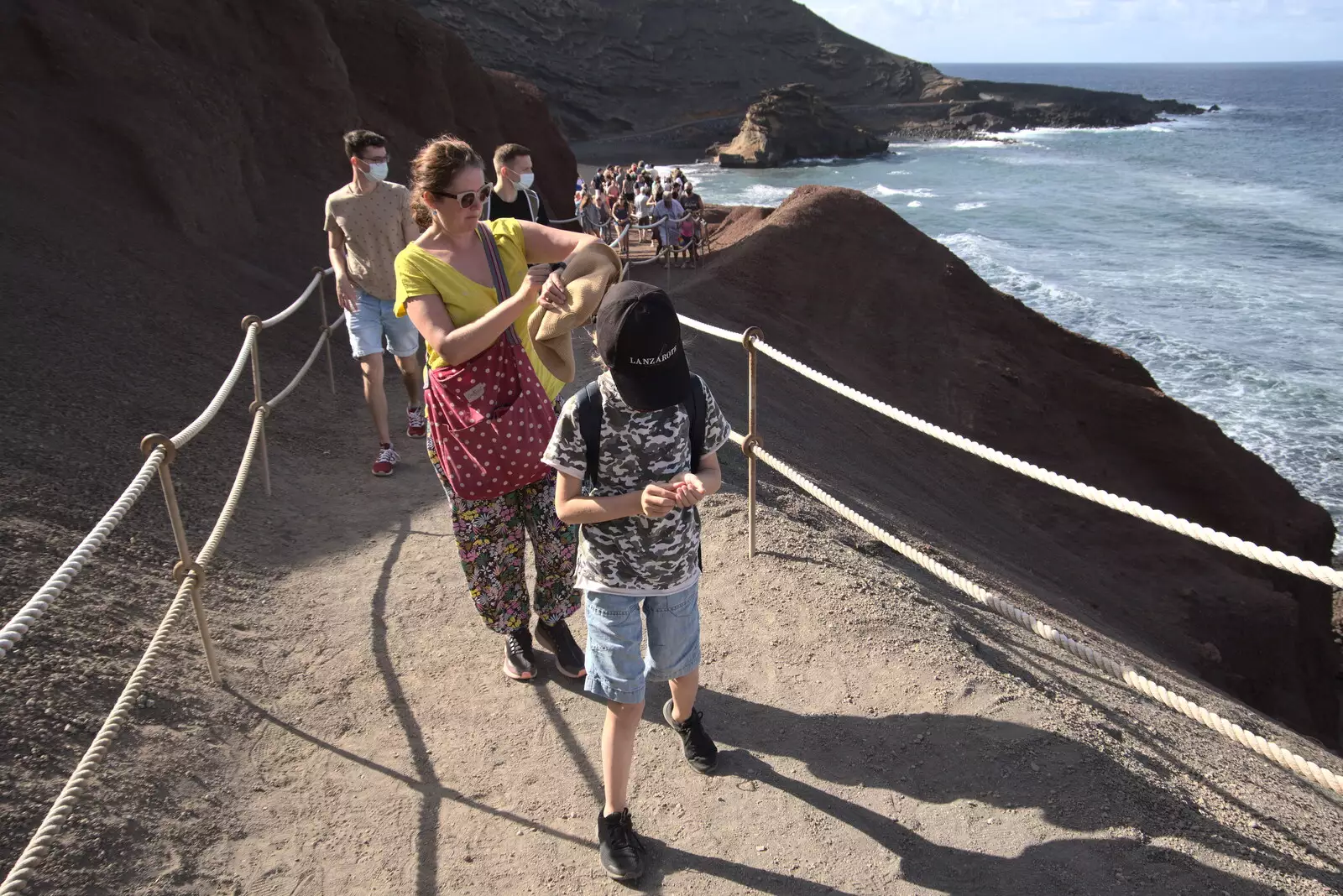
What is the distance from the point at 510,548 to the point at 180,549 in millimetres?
1129

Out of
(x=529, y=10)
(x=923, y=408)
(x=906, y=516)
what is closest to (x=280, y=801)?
(x=906, y=516)

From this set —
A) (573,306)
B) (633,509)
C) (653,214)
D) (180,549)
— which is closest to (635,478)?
(633,509)

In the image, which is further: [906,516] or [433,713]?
[906,516]

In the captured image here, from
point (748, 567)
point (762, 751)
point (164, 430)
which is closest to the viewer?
point (762, 751)

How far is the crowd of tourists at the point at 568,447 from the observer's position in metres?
2.55

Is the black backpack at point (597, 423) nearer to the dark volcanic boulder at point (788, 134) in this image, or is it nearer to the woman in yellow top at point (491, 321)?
the woman in yellow top at point (491, 321)

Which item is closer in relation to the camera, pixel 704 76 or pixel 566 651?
pixel 566 651

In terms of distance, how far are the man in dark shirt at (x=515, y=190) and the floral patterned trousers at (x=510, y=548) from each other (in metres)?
2.68

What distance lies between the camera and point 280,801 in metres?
3.12

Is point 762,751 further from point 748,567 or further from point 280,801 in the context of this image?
point 280,801

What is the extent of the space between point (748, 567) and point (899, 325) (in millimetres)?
11605

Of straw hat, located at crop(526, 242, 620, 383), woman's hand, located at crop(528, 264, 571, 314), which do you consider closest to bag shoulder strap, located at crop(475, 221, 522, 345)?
straw hat, located at crop(526, 242, 620, 383)

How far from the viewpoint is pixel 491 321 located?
2.95 meters

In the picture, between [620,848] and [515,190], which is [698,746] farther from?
[515,190]
